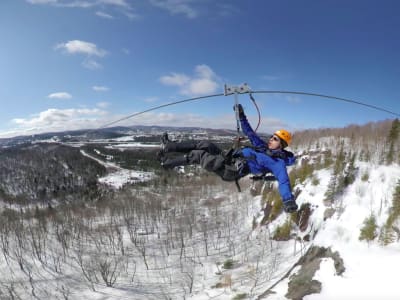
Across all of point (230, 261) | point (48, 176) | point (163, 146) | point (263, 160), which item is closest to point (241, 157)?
point (263, 160)

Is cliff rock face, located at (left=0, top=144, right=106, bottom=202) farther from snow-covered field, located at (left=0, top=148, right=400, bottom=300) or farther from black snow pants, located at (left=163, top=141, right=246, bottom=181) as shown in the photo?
black snow pants, located at (left=163, top=141, right=246, bottom=181)

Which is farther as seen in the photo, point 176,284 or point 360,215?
point 176,284

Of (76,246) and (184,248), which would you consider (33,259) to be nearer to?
(76,246)

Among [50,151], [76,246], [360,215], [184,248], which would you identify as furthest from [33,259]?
[50,151]

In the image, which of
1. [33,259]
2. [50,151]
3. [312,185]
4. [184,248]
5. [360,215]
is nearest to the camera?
[360,215]

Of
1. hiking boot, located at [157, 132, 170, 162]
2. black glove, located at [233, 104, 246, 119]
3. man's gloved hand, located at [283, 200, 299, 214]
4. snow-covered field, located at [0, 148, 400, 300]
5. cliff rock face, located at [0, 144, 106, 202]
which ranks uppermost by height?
black glove, located at [233, 104, 246, 119]

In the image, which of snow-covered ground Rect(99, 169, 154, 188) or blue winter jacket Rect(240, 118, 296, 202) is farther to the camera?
snow-covered ground Rect(99, 169, 154, 188)

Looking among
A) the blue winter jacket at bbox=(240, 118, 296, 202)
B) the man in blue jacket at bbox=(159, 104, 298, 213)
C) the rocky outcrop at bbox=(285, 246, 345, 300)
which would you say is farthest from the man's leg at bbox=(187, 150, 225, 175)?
the rocky outcrop at bbox=(285, 246, 345, 300)
